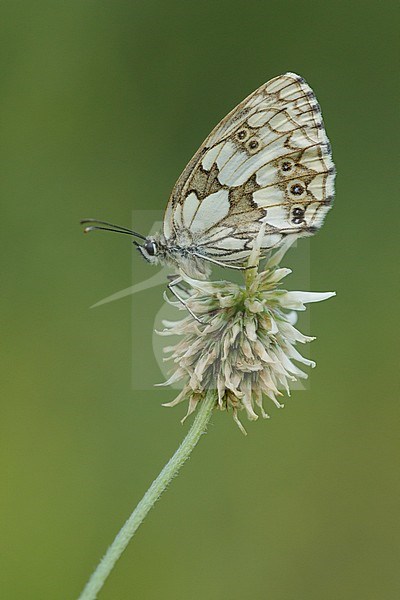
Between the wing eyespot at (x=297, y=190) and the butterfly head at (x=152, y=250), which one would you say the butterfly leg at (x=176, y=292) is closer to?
the butterfly head at (x=152, y=250)

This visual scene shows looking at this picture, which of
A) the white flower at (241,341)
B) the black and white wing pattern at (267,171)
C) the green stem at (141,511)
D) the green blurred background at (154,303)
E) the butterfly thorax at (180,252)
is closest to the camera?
the green stem at (141,511)

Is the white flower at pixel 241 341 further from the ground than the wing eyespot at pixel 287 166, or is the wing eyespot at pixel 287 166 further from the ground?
the wing eyespot at pixel 287 166

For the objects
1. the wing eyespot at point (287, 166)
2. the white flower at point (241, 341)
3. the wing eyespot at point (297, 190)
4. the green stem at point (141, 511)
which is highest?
the wing eyespot at point (287, 166)

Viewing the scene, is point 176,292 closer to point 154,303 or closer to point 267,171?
point 267,171

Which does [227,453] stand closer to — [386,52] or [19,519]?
[19,519]

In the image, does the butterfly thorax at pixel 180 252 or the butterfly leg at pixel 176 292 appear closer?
the butterfly leg at pixel 176 292

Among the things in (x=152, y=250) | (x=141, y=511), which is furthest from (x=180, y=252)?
(x=141, y=511)

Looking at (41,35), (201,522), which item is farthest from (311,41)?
(201,522)

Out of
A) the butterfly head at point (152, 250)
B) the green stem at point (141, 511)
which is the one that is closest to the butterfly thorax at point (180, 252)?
the butterfly head at point (152, 250)

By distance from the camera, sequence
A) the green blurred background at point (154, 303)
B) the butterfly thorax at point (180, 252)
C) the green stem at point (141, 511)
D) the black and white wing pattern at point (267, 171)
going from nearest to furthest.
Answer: the green stem at point (141, 511), the black and white wing pattern at point (267, 171), the butterfly thorax at point (180, 252), the green blurred background at point (154, 303)
